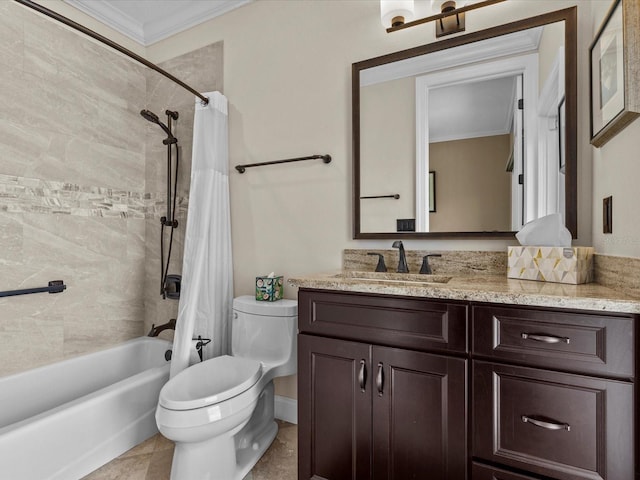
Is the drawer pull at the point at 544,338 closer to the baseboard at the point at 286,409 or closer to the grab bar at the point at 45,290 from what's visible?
the baseboard at the point at 286,409

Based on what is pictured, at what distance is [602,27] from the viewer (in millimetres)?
1209

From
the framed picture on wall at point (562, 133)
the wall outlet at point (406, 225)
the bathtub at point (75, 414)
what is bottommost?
the bathtub at point (75, 414)

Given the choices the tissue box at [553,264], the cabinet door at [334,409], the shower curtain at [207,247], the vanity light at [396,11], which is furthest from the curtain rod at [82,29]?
the tissue box at [553,264]

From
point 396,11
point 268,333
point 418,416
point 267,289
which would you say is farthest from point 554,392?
point 396,11

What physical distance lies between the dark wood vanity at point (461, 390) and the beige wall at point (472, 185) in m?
0.63

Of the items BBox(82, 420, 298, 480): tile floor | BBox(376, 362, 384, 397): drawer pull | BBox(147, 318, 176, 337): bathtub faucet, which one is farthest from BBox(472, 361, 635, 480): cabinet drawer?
BBox(147, 318, 176, 337): bathtub faucet

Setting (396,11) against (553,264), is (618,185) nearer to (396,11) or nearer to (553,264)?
(553,264)

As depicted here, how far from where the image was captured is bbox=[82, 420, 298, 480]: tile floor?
1.61m

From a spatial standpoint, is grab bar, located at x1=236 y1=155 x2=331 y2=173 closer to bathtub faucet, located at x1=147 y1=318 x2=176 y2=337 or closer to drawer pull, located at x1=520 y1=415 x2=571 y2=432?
bathtub faucet, located at x1=147 y1=318 x2=176 y2=337

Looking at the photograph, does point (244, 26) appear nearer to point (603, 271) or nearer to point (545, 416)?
point (603, 271)

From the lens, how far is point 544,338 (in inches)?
39.0

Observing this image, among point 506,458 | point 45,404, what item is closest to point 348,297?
point 506,458

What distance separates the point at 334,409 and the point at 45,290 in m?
1.85

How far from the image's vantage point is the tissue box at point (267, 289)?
6.45 ft
